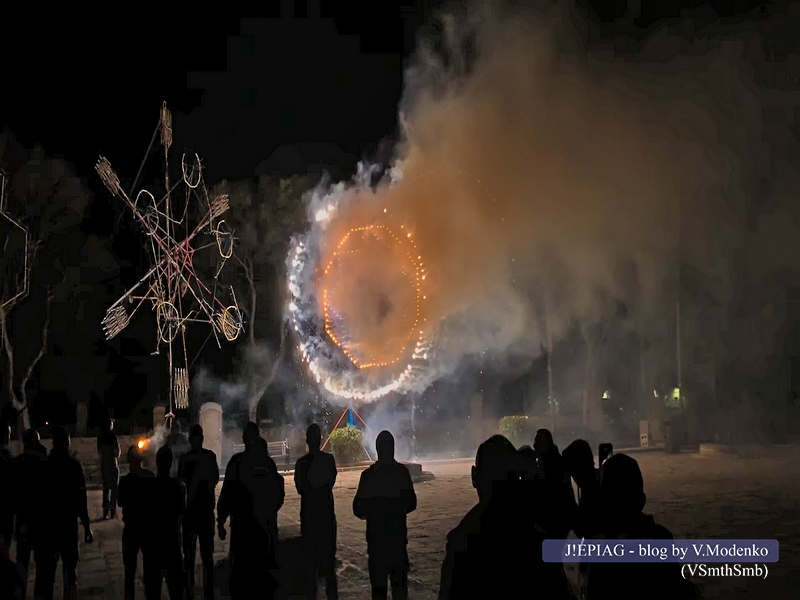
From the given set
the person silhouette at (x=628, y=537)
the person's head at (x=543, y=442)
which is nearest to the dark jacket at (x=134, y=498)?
the person's head at (x=543, y=442)

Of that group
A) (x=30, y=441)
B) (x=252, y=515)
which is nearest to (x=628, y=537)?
(x=252, y=515)

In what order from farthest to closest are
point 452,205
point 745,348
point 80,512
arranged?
1. point 745,348
2. point 452,205
3. point 80,512

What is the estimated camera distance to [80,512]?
281 inches

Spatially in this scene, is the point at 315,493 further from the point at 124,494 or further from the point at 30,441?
the point at 30,441

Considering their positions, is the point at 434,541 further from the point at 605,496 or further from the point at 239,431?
the point at 239,431

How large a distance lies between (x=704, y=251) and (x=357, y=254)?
14.2 meters

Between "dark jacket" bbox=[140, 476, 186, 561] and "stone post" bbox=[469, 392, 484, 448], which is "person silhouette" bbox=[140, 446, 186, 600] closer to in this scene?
"dark jacket" bbox=[140, 476, 186, 561]

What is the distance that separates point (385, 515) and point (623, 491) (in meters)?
3.26

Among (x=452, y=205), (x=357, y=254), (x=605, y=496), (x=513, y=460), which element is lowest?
(x=605, y=496)

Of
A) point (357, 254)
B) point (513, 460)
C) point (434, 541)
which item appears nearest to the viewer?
point (513, 460)

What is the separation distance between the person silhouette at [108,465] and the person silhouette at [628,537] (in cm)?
1146

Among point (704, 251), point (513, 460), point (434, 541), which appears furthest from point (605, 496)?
point (704, 251)

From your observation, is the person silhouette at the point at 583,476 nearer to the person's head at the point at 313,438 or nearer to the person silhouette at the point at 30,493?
the person's head at the point at 313,438

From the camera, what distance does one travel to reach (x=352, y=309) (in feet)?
78.1
